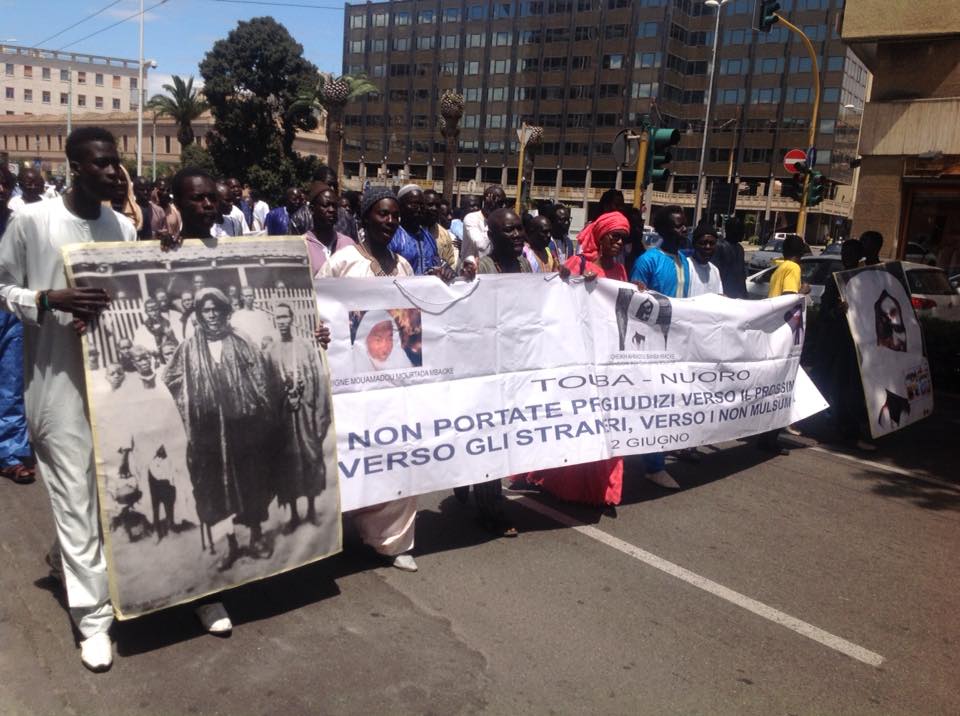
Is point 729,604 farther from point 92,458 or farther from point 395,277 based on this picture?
point 92,458

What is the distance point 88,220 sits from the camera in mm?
3311

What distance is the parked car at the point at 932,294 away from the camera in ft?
37.7

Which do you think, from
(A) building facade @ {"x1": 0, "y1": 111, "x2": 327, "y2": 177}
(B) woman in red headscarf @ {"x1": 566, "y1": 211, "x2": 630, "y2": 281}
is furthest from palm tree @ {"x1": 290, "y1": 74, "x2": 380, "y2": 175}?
(A) building facade @ {"x1": 0, "y1": 111, "x2": 327, "y2": 177}

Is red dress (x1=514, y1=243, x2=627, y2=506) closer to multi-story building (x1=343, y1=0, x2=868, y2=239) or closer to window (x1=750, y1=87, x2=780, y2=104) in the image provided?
multi-story building (x1=343, y1=0, x2=868, y2=239)

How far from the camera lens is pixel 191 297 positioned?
3.37 m

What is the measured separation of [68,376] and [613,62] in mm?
79955

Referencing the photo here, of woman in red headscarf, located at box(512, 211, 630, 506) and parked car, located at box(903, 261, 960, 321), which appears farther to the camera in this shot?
parked car, located at box(903, 261, 960, 321)

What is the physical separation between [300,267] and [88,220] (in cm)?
86

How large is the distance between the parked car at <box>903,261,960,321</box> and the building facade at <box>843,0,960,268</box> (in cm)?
352

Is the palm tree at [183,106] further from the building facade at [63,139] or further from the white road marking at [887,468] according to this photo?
the white road marking at [887,468]

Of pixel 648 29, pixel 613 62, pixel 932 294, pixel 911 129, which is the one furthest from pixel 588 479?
pixel 613 62

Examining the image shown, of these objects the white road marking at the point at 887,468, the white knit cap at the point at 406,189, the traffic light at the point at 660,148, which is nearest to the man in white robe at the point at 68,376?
the white knit cap at the point at 406,189

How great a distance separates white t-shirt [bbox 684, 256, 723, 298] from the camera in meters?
6.21

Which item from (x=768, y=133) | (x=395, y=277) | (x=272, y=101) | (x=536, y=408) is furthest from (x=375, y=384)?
(x=768, y=133)
